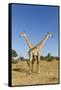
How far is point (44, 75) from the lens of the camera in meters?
2.37

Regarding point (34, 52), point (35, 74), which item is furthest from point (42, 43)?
point (35, 74)

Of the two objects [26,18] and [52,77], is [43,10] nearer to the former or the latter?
[26,18]

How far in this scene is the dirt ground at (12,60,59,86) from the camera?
229 cm

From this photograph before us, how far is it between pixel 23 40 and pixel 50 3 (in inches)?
15.9

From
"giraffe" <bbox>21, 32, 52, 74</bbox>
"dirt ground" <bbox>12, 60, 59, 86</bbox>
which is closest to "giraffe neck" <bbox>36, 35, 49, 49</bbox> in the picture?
"giraffe" <bbox>21, 32, 52, 74</bbox>

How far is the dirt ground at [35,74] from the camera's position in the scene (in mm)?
2293

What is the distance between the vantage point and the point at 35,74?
235 cm

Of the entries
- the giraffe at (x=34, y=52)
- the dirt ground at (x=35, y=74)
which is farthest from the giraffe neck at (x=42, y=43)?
the dirt ground at (x=35, y=74)

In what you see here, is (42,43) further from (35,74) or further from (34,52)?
(35,74)

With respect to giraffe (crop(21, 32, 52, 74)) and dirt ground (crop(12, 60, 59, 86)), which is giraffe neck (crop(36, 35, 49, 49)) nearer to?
giraffe (crop(21, 32, 52, 74))

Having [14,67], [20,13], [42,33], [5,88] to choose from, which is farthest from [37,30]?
[5,88]

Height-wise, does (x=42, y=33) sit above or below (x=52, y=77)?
above

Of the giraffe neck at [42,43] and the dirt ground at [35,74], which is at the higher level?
the giraffe neck at [42,43]

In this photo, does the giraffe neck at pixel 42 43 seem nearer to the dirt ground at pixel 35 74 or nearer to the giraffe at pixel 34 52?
the giraffe at pixel 34 52
